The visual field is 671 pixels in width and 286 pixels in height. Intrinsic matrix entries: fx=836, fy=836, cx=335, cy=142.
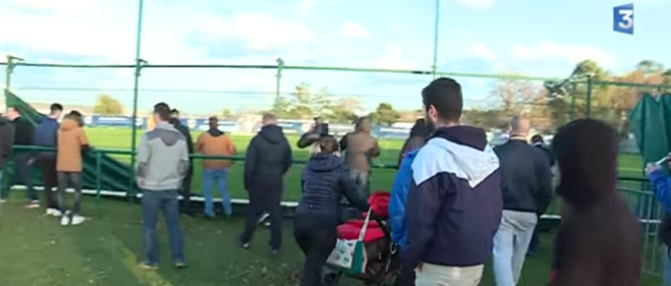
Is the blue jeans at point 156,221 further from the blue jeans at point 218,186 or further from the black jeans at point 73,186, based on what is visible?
the blue jeans at point 218,186

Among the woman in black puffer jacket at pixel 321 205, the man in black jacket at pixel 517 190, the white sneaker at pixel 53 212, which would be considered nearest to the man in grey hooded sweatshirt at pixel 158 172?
the woman in black puffer jacket at pixel 321 205

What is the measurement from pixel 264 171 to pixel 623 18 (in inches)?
233

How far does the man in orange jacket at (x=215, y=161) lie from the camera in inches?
500

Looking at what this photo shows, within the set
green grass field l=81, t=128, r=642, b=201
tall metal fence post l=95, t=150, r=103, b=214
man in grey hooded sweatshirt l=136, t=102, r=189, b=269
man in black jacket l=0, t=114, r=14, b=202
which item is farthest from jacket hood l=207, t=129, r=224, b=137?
man in grey hooded sweatshirt l=136, t=102, r=189, b=269

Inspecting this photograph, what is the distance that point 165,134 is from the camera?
28.6 ft

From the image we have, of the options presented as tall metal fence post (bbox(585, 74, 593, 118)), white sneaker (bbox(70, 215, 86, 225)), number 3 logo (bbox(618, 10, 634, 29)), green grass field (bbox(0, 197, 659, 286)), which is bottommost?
green grass field (bbox(0, 197, 659, 286))

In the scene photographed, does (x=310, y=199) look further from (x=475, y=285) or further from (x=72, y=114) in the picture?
(x=72, y=114)

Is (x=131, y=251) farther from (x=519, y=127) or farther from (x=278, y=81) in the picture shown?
(x=519, y=127)

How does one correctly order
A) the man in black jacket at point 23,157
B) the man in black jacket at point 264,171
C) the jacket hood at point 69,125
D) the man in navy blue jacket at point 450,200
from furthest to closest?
the man in black jacket at point 23,157
the jacket hood at point 69,125
the man in black jacket at point 264,171
the man in navy blue jacket at point 450,200

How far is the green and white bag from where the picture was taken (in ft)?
22.5

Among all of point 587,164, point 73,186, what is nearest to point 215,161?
point 73,186

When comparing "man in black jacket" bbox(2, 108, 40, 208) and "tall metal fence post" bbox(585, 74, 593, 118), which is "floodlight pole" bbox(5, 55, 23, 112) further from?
"tall metal fence post" bbox(585, 74, 593, 118)

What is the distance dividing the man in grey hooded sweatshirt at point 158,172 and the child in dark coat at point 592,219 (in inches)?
251

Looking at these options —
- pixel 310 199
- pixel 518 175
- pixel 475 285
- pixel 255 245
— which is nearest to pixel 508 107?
pixel 255 245
